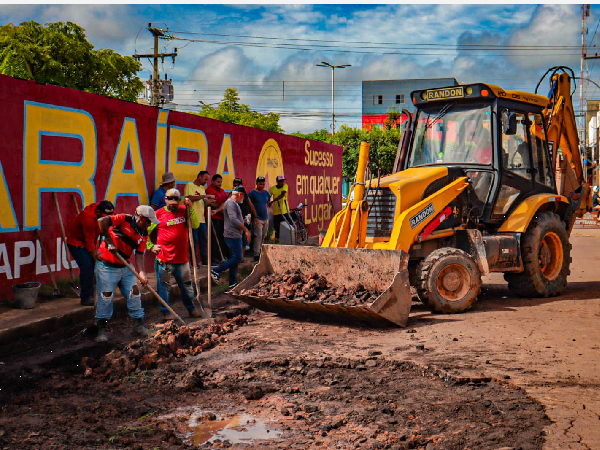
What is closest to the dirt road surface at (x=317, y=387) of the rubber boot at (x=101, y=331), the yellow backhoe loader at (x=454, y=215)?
the rubber boot at (x=101, y=331)

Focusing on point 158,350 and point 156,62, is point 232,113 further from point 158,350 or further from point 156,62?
point 158,350

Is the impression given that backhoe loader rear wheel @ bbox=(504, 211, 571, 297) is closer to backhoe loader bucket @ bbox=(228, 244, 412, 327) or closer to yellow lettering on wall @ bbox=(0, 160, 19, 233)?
backhoe loader bucket @ bbox=(228, 244, 412, 327)

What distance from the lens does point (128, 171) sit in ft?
37.2

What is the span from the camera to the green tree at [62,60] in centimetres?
2815

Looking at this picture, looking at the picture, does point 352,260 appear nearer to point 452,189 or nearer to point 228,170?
point 452,189

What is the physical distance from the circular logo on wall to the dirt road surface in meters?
8.94

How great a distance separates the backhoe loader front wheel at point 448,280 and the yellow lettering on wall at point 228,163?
23.5 feet

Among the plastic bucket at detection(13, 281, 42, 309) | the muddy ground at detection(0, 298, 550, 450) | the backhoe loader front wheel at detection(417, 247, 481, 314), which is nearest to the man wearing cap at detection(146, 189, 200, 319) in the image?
the muddy ground at detection(0, 298, 550, 450)

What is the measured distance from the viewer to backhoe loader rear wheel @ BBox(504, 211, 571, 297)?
9820 millimetres

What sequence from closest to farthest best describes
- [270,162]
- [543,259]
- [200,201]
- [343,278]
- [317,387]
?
1. [317,387]
2. [343,278]
3. [543,259]
4. [200,201]
5. [270,162]

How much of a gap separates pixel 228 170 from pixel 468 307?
7792 mm

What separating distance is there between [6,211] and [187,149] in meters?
4.92

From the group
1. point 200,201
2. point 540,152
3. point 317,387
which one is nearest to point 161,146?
point 200,201

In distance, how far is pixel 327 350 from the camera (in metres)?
7.02
